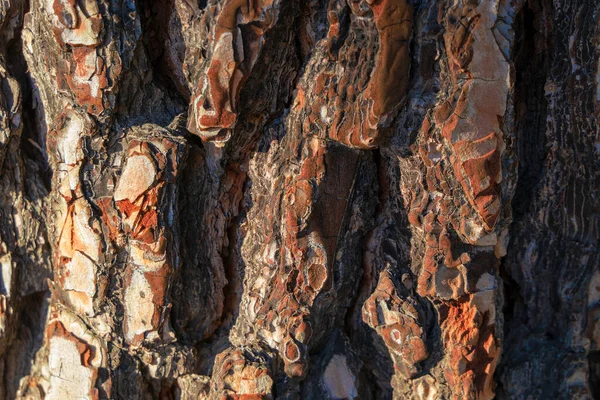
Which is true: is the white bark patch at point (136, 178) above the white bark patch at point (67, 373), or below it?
above

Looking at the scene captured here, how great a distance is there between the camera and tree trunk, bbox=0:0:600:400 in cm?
97

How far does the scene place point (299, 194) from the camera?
1.04 m

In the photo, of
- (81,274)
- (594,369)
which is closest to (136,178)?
(81,274)

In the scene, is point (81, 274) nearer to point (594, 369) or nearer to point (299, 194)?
point (299, 194)

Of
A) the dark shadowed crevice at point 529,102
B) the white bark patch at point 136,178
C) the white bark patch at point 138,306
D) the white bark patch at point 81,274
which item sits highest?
the dark shadowed crevice at point 529,102

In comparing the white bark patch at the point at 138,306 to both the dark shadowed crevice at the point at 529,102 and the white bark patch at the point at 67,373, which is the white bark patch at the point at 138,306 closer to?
the white bark patch at the point at 67,373

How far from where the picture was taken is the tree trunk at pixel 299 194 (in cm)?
97

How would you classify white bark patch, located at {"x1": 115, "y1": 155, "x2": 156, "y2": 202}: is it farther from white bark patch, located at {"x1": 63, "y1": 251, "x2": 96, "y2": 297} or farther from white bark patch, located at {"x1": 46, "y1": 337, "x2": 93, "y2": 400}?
white bark patch, located at {"x1": 46, "y1": 337, "x2": 93, "y2": 400}

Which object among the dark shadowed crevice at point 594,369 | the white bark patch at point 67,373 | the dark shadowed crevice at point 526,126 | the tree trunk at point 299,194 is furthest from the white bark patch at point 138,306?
the dark shadowed crevice at point 594,369

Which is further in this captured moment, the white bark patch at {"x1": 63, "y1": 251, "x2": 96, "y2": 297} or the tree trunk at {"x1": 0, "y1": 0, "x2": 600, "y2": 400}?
the white bark patch at {"x1": 63, "y1": 251, "x2": 96, "y2": 297}

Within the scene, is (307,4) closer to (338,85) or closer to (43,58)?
(338,85)

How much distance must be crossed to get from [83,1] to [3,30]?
0.80 feet

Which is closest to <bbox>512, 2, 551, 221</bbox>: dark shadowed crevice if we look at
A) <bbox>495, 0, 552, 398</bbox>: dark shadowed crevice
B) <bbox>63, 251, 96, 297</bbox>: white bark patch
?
<bbox>495, 0, 552, 398</bbox>: dark shadowed crevice

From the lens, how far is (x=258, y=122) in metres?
1.07
